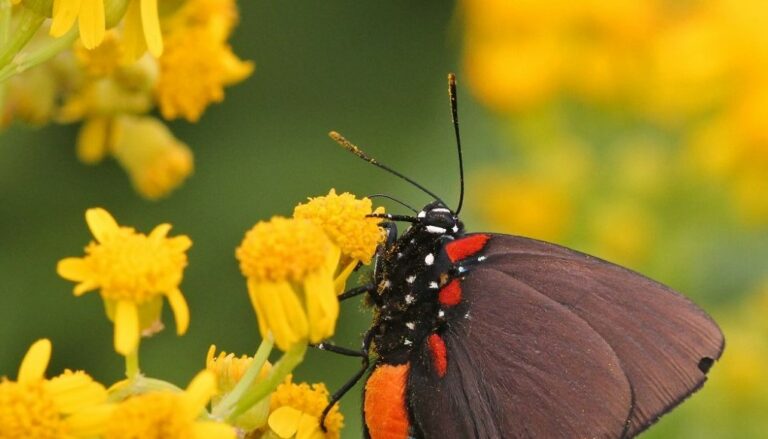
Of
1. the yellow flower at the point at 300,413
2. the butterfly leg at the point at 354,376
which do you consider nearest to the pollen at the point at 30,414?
the yellow flower at the point at 300,413

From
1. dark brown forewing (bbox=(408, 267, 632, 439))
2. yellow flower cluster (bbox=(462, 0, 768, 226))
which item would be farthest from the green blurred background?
dark brown forewing (bbox=(408, 267, 632, 439))

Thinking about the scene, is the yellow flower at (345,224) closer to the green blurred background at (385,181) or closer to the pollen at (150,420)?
the pollen at (150,420)

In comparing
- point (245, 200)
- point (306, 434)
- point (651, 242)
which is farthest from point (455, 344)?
point (245, 200)

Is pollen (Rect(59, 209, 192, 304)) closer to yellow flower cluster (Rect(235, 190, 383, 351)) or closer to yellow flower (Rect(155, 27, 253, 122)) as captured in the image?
yellow flower cluster (Rect(235, 190, 383, 351))

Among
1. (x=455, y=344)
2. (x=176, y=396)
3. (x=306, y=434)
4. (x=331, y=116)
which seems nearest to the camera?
(x=176, y=396)

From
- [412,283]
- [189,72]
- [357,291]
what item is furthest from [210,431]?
[189,72]

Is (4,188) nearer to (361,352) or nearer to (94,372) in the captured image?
(94,372)

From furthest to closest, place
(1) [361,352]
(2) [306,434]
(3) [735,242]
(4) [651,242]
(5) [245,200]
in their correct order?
(5) [245,200] → (3) [735,242] → (4) [651,242] → (1) [361,352] → (2) [306,434]
